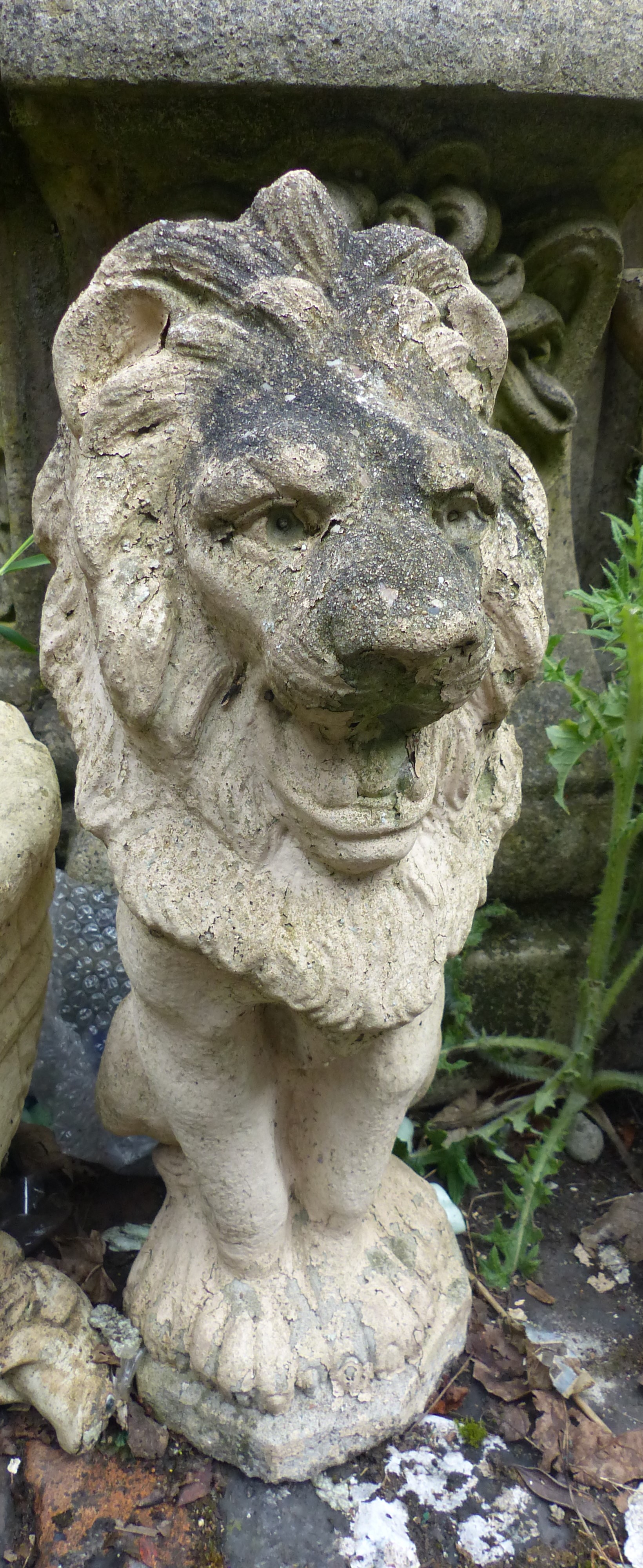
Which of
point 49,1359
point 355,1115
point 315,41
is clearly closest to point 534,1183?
point 355,1115

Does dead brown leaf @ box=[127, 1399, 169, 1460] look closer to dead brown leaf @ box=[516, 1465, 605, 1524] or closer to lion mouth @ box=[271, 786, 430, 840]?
dead brown leaf @ box=[516, 1465, 605, 1524]

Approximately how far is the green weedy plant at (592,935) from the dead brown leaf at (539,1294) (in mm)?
20

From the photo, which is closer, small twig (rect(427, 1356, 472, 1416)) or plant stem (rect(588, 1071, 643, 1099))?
small twig (rect(427, 1356, 472, 1416))

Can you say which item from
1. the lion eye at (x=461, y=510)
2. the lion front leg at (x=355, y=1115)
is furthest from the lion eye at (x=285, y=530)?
the lion front leg at (x=355, y=1115)

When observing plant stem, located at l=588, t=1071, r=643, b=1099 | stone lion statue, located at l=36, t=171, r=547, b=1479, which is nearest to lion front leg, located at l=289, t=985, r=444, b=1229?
stone lion statue, located at l=36, t=171, r=547, b=1479

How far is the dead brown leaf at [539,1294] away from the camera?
152 cm

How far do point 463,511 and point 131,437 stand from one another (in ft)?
0.96

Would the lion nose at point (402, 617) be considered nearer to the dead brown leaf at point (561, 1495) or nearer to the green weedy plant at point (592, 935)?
the green weedy plant at point (592, 935)

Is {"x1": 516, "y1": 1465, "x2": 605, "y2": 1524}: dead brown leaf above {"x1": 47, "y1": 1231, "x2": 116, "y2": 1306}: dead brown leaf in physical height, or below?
above

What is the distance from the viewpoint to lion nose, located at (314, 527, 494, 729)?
75 centimetres

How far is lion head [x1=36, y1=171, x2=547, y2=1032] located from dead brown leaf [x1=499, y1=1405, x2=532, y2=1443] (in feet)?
2.31

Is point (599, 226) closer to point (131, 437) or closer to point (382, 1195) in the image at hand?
point (131, 437)

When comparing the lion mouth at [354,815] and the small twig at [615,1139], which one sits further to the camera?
the small twig at [615,1139]

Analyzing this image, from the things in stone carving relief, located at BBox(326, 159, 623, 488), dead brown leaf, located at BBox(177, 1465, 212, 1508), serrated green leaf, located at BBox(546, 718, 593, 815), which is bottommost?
dead brown leaf, located at BBox(177, 1465, 212, 1508)
